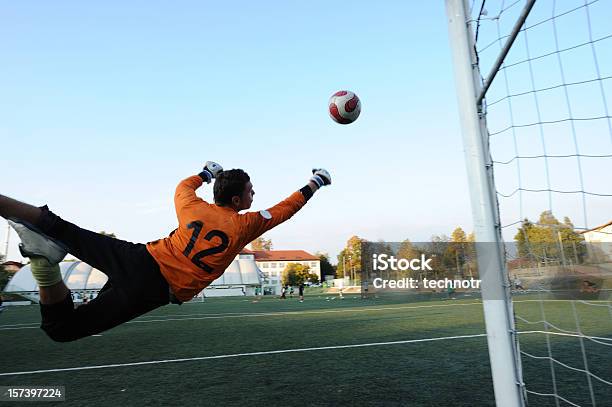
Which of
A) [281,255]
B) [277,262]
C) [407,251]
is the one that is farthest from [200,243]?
[281,255]

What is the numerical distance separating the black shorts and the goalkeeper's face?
791 millimetres

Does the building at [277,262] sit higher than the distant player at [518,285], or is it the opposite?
the building at [277,262]

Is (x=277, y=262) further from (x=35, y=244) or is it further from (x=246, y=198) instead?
(x=35, y=244)

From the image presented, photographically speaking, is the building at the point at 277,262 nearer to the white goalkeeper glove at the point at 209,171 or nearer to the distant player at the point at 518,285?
the distant player at the point at 518,285

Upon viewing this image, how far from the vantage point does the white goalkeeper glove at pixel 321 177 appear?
148 inches

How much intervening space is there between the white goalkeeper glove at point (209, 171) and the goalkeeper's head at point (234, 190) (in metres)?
0.70

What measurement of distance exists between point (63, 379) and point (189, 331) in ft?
17.5

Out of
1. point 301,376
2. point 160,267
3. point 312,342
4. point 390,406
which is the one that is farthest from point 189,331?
point 160,267

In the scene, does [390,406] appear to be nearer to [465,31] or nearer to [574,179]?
[574,179]

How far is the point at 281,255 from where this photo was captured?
132625 mm

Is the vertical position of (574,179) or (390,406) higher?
(574,179)

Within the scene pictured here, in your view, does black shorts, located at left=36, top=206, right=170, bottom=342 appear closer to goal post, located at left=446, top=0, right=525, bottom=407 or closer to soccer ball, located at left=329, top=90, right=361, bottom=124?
goal post, located at left=446, top=0, right=525, bottom=407

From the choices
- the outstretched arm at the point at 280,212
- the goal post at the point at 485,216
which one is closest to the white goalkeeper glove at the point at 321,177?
the outstretched arm at the point at 280,212

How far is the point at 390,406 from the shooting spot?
4.16 metres
